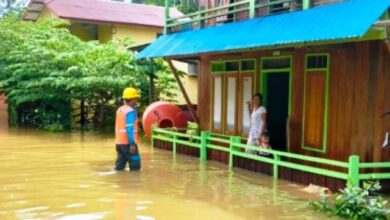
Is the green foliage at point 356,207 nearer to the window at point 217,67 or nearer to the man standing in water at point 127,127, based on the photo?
the man standing in water at point 127,127

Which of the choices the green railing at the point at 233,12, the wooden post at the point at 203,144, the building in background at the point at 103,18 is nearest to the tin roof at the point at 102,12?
the building in background at the point at 103,18

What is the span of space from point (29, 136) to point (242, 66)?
9260 mm

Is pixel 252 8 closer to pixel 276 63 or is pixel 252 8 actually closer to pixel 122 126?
pixel 276 63

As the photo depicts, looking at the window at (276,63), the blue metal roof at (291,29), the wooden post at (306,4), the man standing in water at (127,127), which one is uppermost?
the wooden post at (306,4)

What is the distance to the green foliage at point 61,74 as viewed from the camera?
20.9 meters

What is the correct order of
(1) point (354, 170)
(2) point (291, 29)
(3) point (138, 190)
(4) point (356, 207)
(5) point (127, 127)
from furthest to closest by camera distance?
(5) point (127, 127)
(2) point (291, 29)
(3) point (138, 190)
(1) point (354, 170)
(4) point (356, 207)

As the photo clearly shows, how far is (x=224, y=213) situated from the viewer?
8477mm

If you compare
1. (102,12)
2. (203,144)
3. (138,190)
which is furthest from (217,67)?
(102,12)

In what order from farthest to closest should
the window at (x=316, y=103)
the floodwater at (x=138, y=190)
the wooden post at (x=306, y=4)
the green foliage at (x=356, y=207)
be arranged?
the wooden post at (x=306, y=4) → the window at (x=316, y=103) → the floodwater at (x=138, y=190) → the green foliage at (x=356, y=207)

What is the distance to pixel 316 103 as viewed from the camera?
11508mm

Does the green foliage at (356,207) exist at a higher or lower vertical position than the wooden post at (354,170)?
lower

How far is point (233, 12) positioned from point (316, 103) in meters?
3.55

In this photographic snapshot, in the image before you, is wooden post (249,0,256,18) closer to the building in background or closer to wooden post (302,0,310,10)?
wooden post (302,0,310,10)

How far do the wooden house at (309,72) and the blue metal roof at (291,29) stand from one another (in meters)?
0.03
